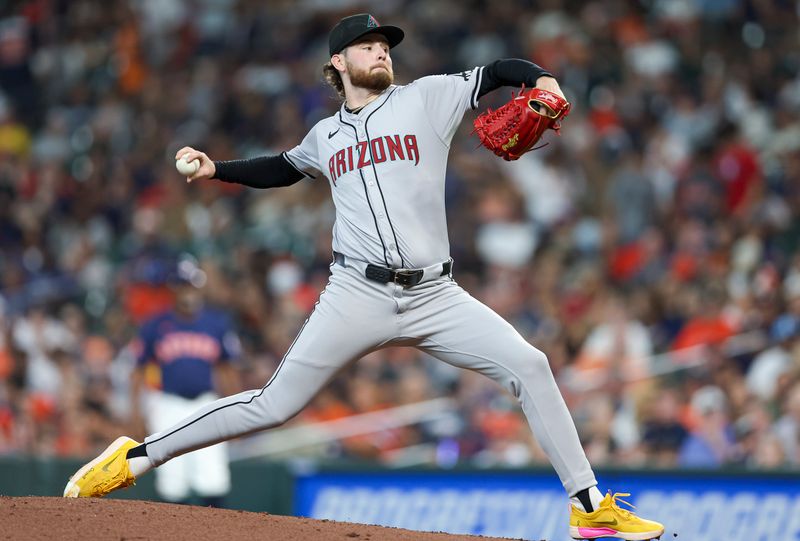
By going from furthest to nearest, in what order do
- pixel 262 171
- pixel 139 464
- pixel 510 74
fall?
pixel 262 171
pixel 139 464
pixel 510 74

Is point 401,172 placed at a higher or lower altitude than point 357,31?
lower

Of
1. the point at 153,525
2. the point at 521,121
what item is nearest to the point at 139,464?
the point at 153,525

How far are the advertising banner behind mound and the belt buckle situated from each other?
10.2 ft

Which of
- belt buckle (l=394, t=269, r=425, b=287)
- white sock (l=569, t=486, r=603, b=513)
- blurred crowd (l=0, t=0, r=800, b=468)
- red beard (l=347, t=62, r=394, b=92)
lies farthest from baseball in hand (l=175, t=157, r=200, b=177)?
blurred crowd (l=0, t=0, r=800, b=468)

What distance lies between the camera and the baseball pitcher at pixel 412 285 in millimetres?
4672

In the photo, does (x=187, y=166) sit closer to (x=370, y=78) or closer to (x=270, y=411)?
(x=370, y=78)

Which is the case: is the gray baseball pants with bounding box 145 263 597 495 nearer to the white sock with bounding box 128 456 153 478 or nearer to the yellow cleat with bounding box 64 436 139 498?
the white sock with bounding box 128 456 153 478

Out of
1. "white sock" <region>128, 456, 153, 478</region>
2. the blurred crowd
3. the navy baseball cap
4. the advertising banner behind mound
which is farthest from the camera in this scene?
the blurred crowd

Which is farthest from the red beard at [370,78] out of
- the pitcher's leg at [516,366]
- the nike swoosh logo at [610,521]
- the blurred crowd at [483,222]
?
the blurred crowd at [483,222]

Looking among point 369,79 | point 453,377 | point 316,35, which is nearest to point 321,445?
point 453,377

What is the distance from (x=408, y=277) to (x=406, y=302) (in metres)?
0.09

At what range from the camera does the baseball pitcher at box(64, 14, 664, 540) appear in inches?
184

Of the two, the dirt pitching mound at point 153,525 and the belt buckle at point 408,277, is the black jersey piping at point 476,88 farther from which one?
the dirt pitching mound at point 153,525

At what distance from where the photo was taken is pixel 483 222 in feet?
36.6
